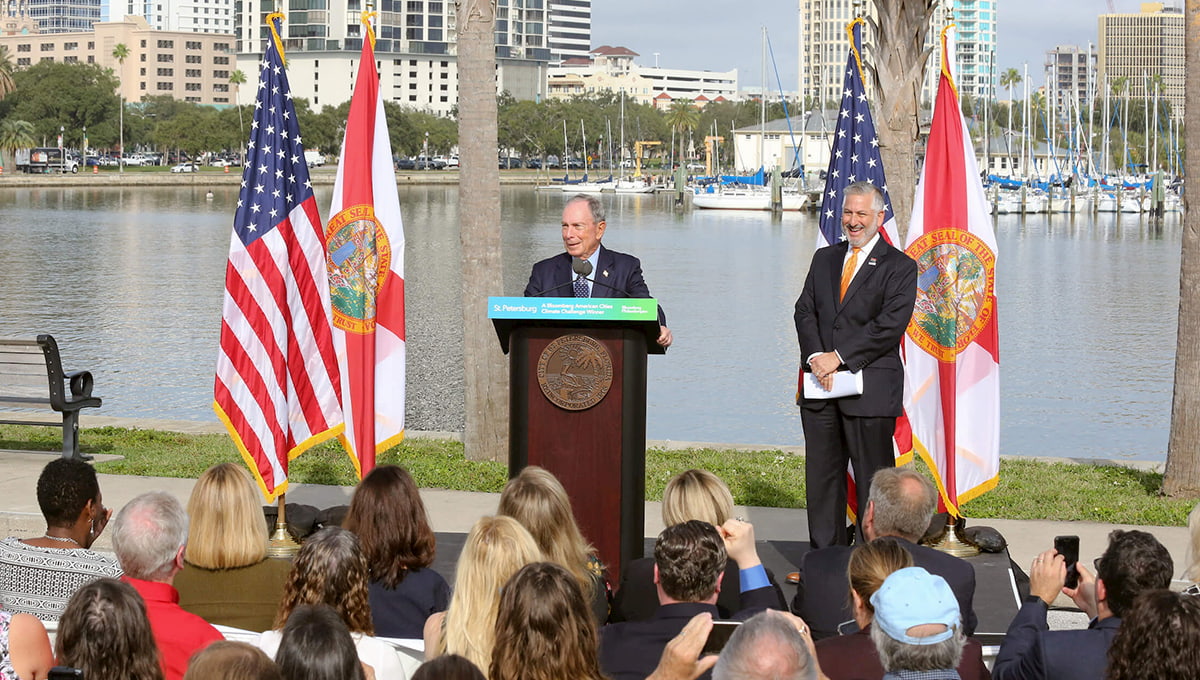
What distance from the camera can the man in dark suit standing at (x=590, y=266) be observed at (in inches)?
303

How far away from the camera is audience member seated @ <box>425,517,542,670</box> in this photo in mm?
4798

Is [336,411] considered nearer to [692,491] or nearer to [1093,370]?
[692,491]

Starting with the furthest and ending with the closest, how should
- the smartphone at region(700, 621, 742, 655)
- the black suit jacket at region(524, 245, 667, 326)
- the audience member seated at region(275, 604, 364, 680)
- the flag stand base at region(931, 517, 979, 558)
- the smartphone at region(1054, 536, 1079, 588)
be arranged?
1. the flag stand base at region(931, 517, 979, 558)
2. the black suit jacket at region(524, 245, 667, 326)
3. the smartphone at region(1054, 536, 1079, 588)
4. the smartphone at region(700, 621, 742, 655)
5. the audience member seated at region(275, 604, 364, 680)

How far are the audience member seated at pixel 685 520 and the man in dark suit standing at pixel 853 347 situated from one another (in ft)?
6.75

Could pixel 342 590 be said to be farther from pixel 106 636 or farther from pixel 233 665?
pixel 233 665

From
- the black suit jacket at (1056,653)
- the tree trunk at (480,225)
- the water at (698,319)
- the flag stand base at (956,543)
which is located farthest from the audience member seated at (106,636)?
the water at (698,319)

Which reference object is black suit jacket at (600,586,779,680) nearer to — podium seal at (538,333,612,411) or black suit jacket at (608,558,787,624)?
black suit jacket at (608,558,787,624)

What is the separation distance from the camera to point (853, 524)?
8602mm

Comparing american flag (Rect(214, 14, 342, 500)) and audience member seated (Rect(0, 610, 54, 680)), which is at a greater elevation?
american flag (Rect(214, 14, 342, 500))

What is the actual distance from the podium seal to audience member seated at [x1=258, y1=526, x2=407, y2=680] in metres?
2.18

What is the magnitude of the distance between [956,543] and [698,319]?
2527cm

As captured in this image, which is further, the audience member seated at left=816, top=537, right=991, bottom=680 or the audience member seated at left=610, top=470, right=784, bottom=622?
the audience member seated at left=610, top=470, right=784, bottom=622

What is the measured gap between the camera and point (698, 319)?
33625 millimetres

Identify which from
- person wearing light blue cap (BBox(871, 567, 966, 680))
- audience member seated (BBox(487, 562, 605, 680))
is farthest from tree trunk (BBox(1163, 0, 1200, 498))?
audience member seated (BBox(487, 562, 605, 680))
